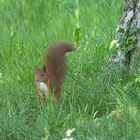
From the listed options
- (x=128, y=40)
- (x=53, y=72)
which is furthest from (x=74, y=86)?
(x=128, y=40)

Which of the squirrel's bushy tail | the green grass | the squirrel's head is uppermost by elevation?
the squirrel's bushy tail

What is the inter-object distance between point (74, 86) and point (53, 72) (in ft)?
1.03

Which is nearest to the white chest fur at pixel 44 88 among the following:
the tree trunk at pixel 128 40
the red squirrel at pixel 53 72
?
the red squirrel at pixel 53 72

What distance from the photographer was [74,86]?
516 cm

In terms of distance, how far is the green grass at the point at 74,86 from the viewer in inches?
174

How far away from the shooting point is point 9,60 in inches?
235

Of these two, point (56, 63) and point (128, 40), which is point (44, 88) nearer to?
point (56, 63)

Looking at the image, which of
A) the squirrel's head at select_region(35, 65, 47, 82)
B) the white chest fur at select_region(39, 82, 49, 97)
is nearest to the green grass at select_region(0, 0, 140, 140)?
the white chest fur at select_region(39, 82, 49, 97)

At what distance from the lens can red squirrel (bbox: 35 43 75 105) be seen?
4887 mm

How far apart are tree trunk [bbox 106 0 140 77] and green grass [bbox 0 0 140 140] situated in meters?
0.17

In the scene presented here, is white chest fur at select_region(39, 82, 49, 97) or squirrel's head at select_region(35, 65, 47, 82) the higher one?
squirrel's head at select_region(35, 65, 47, 82)

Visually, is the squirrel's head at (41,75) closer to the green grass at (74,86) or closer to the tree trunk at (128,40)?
the green grass at (74,86)

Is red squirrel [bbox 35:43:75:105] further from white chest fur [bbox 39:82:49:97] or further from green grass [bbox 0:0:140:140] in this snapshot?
green grass [bbox 0:0:140:140]

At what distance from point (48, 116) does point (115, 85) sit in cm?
63
